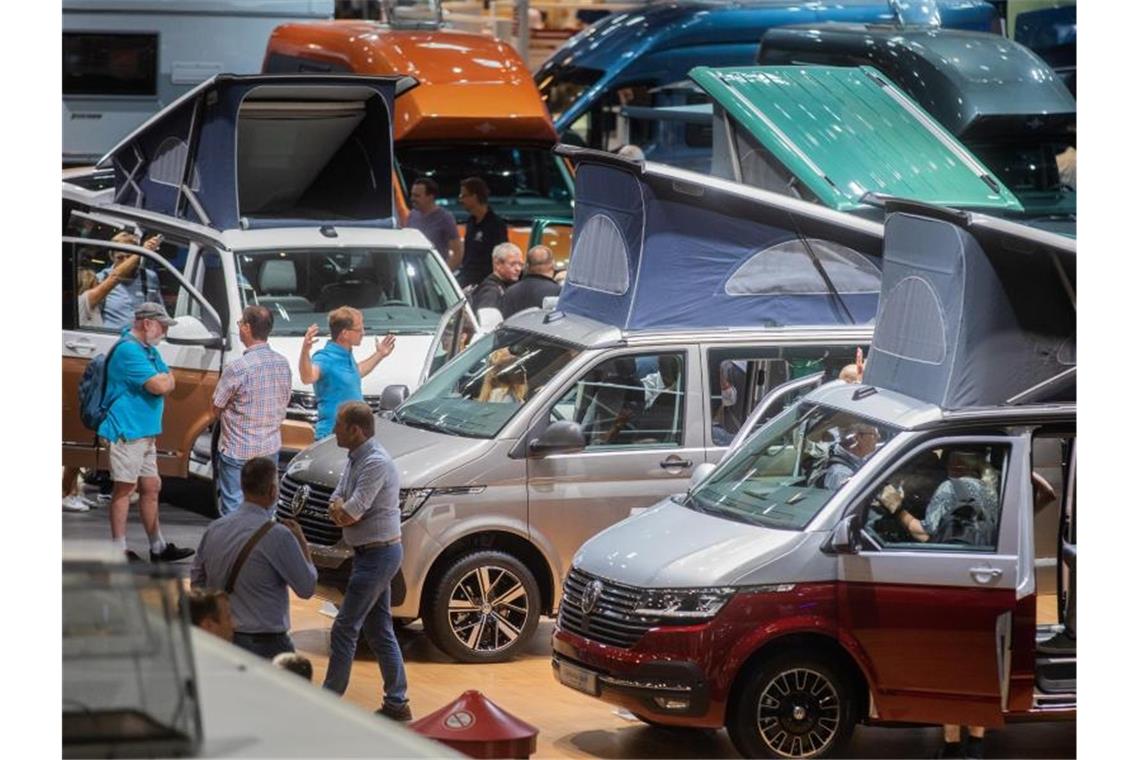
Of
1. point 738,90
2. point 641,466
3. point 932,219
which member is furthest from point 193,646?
point 738,90

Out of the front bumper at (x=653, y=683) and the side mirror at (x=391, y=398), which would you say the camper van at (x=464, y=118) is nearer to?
the side mirror at (x=391, y=398)

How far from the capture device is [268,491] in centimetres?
899

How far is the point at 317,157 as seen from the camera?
16.3m

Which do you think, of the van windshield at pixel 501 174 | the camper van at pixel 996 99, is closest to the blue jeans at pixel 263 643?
the camper van at pixel 996 99

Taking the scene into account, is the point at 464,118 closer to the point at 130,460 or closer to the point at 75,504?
the point at 75,504

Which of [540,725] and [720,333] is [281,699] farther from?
[720,333]

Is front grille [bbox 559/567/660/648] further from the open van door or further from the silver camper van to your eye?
the open van door

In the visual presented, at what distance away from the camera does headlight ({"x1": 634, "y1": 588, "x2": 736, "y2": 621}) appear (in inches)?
360

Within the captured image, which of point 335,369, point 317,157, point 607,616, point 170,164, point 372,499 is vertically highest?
point 317,157

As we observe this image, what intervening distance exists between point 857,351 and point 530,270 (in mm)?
3461

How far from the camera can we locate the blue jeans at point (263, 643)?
890cm

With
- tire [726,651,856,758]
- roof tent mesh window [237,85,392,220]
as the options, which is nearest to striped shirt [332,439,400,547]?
tire [726,651,856,758]

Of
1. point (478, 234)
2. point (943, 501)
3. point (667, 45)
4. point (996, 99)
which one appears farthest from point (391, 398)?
point (667, 45)

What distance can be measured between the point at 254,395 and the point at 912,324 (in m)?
4.03
